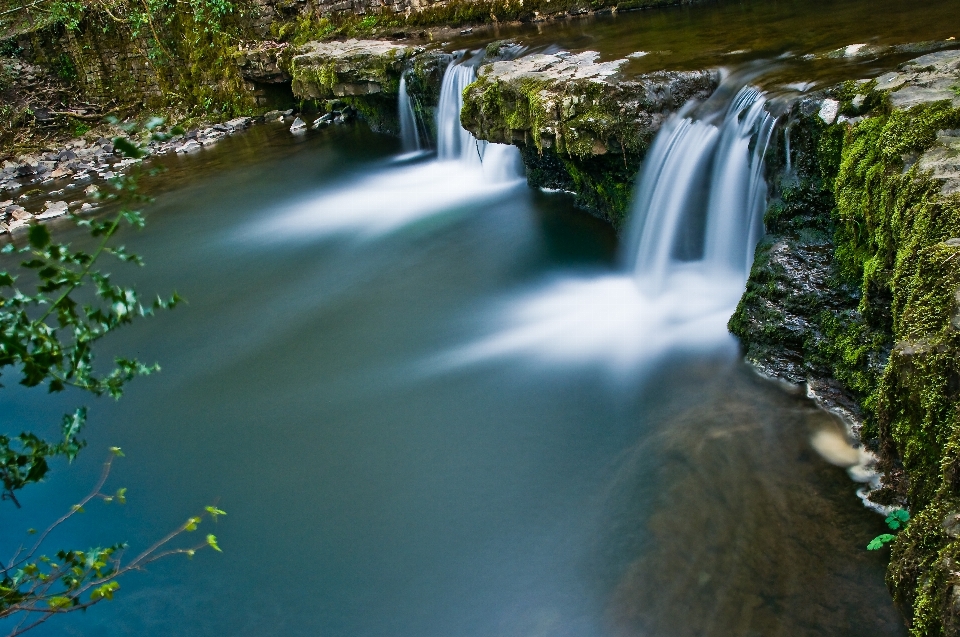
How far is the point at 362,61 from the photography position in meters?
13.9

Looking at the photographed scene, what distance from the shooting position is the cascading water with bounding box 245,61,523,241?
11.4 meters

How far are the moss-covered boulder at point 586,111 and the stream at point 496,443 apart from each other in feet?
1.11

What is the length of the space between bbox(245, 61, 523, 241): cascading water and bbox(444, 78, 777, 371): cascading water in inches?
146

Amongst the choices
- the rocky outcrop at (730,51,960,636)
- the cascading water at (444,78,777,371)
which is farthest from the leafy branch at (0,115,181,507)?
the cascading water at (444,78,777,371)

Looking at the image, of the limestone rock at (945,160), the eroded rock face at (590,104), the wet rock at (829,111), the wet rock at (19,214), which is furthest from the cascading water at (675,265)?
the wet rock at (19,214)

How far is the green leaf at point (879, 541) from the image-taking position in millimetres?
3951

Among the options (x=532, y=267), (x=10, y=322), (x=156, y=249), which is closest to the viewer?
(x=10, y=322)

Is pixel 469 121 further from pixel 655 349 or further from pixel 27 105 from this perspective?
pixel 27 105

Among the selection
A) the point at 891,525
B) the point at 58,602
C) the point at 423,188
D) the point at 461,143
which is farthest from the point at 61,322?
the point at 461,143

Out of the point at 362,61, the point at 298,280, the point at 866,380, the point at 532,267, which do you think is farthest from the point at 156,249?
the point at 866,380

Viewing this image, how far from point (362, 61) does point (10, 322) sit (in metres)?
12.6

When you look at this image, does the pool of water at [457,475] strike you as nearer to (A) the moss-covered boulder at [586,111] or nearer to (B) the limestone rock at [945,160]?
(A) the moss-covered boulder at [586,111]

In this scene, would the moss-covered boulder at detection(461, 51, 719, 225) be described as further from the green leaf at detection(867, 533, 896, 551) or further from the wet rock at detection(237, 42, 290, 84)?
the wet rock at detection(237, 42, 290, 84)

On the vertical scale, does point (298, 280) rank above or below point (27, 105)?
below
